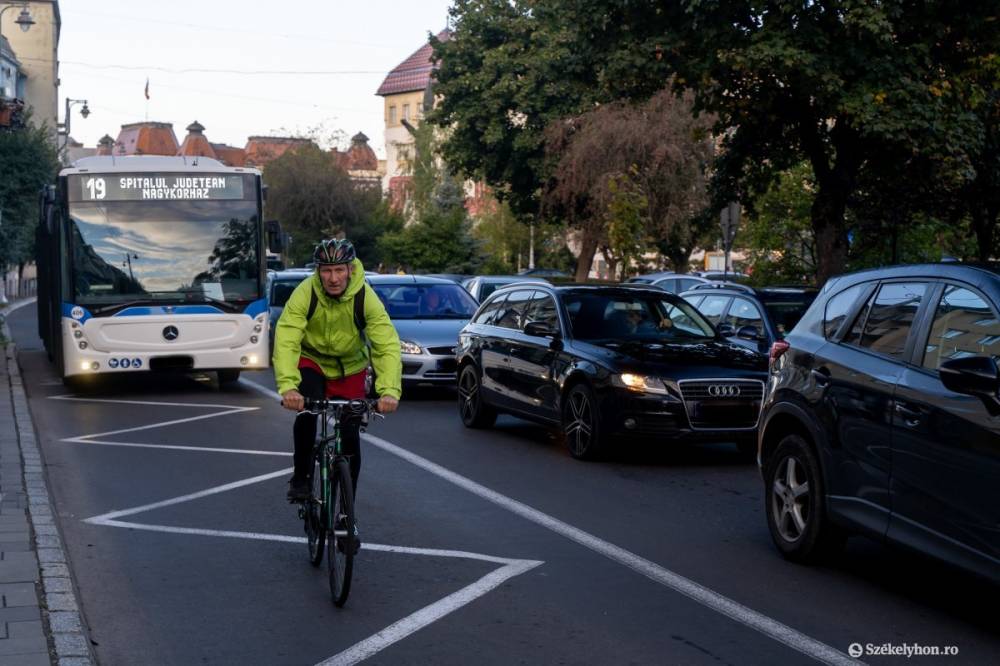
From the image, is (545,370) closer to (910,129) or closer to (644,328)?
(644,328)

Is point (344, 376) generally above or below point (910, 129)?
below

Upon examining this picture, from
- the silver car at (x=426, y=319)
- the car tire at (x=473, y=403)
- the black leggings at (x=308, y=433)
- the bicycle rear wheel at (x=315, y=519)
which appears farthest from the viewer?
the silver car at (x=426, y=319)

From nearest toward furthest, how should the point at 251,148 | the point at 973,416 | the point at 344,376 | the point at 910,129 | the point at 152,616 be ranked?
the point at 973,416 → the point at 152,616 → the point at 344,376 → the point at 910,129 → the point at 251,148

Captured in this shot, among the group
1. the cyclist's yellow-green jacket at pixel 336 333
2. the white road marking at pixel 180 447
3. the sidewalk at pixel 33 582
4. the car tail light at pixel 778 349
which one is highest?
the cyclist's yellow-green jacket at pixel 336 333

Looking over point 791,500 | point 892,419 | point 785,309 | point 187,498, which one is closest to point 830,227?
point 785,309

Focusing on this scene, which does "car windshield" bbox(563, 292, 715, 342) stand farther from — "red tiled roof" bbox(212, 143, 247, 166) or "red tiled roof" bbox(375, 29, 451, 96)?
"red tiled roof" bbox(212, 143, 247, 166)

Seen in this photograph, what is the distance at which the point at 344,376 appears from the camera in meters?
7.55

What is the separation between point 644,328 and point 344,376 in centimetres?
606

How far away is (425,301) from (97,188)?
4.58 meters

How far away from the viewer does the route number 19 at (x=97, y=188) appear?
61.3 ft

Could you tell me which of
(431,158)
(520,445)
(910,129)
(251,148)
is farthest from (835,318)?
(251,148)

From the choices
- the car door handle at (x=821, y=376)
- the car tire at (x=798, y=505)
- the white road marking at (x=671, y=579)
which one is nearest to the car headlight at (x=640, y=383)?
the white road marking at (x=671, y=579)

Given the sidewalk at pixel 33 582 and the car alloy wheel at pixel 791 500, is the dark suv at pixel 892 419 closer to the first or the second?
the car alloy wheel at pixel 791 500

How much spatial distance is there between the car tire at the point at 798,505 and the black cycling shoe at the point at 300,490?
2.65m
